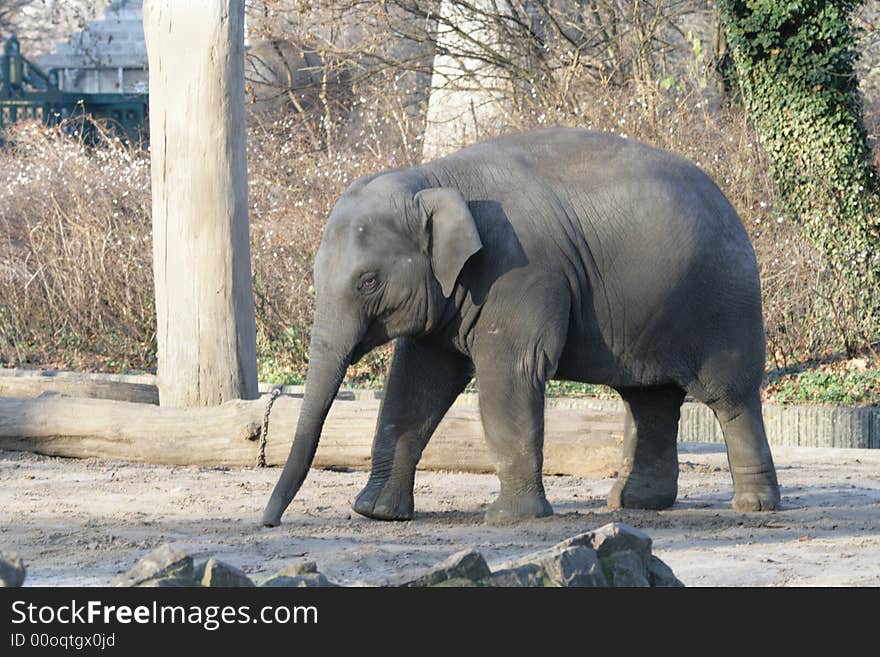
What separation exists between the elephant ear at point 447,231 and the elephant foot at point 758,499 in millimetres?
1952

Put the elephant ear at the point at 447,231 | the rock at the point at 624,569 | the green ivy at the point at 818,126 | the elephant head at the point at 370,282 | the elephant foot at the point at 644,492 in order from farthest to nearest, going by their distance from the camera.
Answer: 1. the green ivy at the point at 818,126
2. the elephant foot at the point at 644,492
3. the elephant head at the point at 370,282
4. the elephant ear at the point at 447,231
5. the rock at the point at 624,569

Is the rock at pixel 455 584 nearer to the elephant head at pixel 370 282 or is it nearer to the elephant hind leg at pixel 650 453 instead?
Answer: the elephant head at pixel 370 282

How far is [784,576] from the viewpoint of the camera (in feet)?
18.2

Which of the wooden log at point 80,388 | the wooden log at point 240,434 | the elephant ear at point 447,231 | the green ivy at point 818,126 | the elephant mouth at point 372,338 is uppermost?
the green ivy at point 818,126

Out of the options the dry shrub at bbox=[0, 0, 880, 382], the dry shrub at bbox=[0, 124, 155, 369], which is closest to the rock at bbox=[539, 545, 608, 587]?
the dry shrub at bbox=[0, 0, 880, 382]

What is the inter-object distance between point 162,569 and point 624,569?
1.47 m

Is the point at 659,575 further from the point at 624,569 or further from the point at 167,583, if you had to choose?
the point at 167,583

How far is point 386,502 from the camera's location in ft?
23.8

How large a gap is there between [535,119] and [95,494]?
9899 mm

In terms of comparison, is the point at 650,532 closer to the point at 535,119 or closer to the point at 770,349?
the point at 770,349

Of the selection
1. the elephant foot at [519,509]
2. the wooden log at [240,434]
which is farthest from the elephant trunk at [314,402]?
the wooden log at [240,434]

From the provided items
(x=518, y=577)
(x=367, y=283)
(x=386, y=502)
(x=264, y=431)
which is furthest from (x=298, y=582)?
(x=264, y=431)

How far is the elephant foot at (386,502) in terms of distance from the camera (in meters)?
7.24

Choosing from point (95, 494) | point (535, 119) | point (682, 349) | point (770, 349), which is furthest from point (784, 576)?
point (535, 119)
